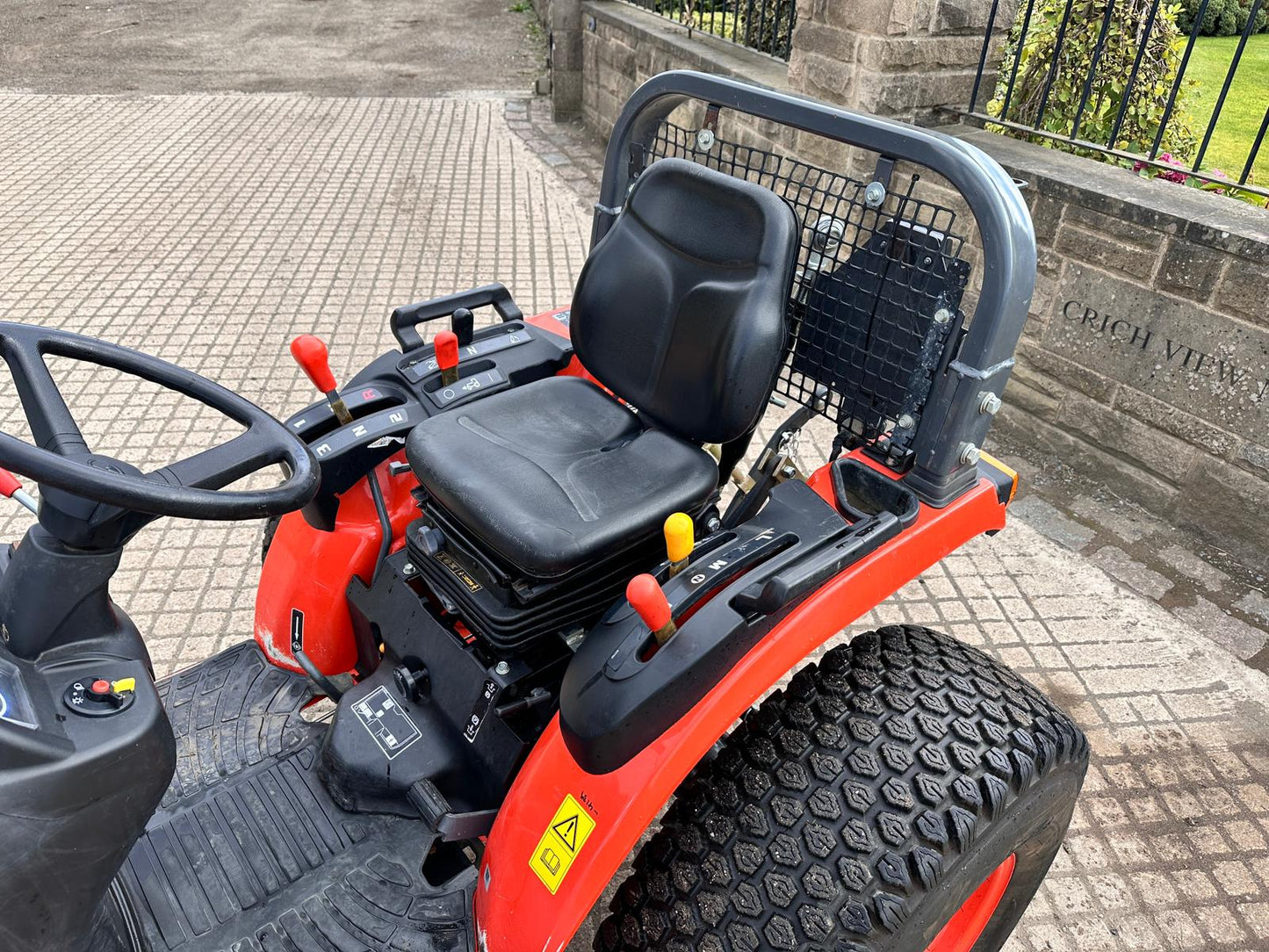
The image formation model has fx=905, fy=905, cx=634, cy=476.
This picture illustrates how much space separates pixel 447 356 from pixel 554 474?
0.50 meters

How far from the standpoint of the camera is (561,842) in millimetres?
1429

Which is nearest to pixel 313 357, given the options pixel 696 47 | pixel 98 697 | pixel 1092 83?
pixel 98 697

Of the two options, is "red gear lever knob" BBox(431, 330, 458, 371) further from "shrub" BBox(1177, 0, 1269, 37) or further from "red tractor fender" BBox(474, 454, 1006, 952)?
"shrub" BBox(1177, 0, 1269, 37)

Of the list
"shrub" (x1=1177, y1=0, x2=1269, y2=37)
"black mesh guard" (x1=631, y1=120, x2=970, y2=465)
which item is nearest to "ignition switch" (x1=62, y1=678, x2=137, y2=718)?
"black mesh guard" (x1=631, y1=120, x2=970, y2=465)

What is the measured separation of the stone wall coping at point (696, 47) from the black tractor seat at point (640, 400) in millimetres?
2771

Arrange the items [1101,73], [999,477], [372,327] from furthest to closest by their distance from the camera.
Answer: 1. [372,327]
2. [1101,73]
3. [999,477]

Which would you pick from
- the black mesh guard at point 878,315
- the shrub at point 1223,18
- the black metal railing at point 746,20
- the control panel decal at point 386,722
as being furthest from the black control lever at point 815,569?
the shrub at point 1223,18

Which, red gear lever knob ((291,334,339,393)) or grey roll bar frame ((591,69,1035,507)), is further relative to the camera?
red gear lever knob ((291,334,339,393))

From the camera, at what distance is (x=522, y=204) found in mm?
6133

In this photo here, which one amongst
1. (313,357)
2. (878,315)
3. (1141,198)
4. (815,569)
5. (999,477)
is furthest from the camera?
(1141,198)

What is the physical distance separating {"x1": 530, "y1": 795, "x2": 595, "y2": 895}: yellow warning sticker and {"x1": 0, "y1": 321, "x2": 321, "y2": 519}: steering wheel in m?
0.64

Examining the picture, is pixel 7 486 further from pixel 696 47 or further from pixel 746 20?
pixel 746 20

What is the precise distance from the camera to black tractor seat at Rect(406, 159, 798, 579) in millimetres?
1686

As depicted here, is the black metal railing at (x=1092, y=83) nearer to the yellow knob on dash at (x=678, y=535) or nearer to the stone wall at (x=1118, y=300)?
the stone wall at (x=1118, y=300)
